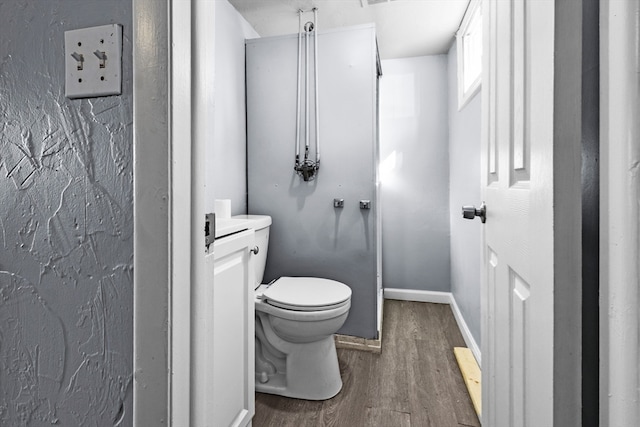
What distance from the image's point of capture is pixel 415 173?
279cm

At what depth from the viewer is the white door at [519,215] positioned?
503mm

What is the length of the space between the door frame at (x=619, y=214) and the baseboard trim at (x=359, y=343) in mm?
1649

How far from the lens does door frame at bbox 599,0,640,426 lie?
364mm

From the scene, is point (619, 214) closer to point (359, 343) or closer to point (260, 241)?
point (260, 241)

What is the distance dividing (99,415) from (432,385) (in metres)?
1.50

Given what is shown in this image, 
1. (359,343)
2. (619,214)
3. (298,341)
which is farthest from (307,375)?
(619,214)

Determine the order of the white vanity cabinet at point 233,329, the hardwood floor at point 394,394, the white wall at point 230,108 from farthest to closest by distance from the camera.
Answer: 1. the white wall at point 230,108
2. the hardwood floor at point 394,394
3. the white vanity cabinet at point 233,329

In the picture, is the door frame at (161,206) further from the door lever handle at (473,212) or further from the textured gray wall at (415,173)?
the textured gray wall at (415,173)

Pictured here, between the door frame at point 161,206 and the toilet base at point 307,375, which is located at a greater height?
the door frame at point 161,206

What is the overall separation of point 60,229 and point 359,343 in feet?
5.86

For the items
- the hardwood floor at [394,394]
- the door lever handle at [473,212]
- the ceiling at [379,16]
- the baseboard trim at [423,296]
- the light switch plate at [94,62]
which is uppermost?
the ceiling at [379,16]

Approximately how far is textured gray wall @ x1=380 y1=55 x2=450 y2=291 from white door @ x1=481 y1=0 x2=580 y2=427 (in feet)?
5.78

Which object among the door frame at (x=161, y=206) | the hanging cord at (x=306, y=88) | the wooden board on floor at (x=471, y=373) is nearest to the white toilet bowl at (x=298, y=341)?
the wooden board on floor at (x=471, y=373)

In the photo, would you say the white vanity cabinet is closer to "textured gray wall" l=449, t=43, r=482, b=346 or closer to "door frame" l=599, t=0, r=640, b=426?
"door frame" l=599, t=0, r=640, b=426
